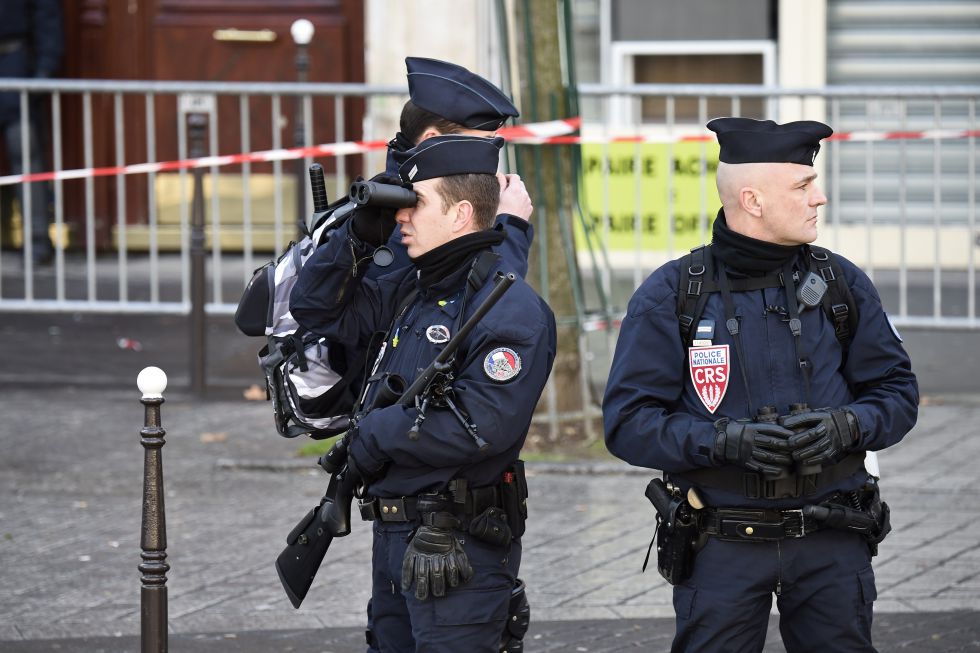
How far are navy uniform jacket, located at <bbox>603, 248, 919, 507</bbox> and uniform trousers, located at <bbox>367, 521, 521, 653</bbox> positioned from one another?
1.43 feet

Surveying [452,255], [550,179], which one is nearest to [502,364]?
[452,255]

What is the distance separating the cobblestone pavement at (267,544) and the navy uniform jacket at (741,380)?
1.59 metres

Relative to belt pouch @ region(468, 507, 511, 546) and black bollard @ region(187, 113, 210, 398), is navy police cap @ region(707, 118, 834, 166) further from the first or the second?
black bollard @ region(187, 113, 210, 398)

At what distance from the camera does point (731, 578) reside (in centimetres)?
384

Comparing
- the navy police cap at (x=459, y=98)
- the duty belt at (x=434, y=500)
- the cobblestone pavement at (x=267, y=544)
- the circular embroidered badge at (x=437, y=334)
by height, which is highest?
the navy police cap at (x=459, y=98)

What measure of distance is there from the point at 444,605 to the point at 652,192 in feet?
17.9

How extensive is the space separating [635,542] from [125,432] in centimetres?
310

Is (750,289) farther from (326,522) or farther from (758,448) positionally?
(326,522)

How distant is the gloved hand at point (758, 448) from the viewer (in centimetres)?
369

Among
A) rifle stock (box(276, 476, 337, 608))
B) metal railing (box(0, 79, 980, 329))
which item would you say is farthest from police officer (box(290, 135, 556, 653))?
metal railing (box(0, 79, 980, 329))

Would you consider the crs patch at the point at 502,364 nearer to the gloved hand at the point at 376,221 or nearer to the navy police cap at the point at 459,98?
the gloved hand at the point at 376,221

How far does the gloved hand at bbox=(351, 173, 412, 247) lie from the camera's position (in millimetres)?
3904

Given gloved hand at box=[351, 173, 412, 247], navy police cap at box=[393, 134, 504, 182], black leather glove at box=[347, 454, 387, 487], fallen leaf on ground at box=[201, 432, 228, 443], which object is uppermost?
navy police cap at box=[393, 134, 504, 182]

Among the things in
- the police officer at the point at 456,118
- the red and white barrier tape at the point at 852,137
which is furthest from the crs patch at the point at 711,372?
the red and white barrier tape at the point at 852,137
